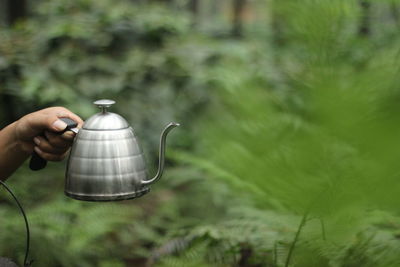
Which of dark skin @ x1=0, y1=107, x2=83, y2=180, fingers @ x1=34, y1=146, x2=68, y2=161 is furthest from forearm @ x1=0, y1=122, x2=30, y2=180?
fingers @ x1=34, y1=146, x2=68, y2=161

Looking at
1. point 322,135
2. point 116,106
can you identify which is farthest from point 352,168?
point 116,106

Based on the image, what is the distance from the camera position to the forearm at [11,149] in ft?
6.43

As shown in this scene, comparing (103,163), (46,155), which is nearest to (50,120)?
(46,155)

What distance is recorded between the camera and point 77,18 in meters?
5.02

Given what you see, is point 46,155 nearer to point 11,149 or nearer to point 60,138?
point 60,138

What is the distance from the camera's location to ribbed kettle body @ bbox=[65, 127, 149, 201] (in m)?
1.59

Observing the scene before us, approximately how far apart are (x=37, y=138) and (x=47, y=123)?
4.5 inches

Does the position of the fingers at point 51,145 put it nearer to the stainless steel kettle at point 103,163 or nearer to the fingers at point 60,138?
the fingers at point 60,138

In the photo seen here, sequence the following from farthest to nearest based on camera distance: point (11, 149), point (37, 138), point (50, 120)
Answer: point (11, 149), point (37, 138), point (50, 120)

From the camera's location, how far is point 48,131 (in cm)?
178

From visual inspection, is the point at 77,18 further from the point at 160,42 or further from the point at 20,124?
the point at 20,124

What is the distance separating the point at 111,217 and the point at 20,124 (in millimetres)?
2084

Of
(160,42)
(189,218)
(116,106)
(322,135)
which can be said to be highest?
(322,135)

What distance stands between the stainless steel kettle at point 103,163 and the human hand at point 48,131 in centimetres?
12
